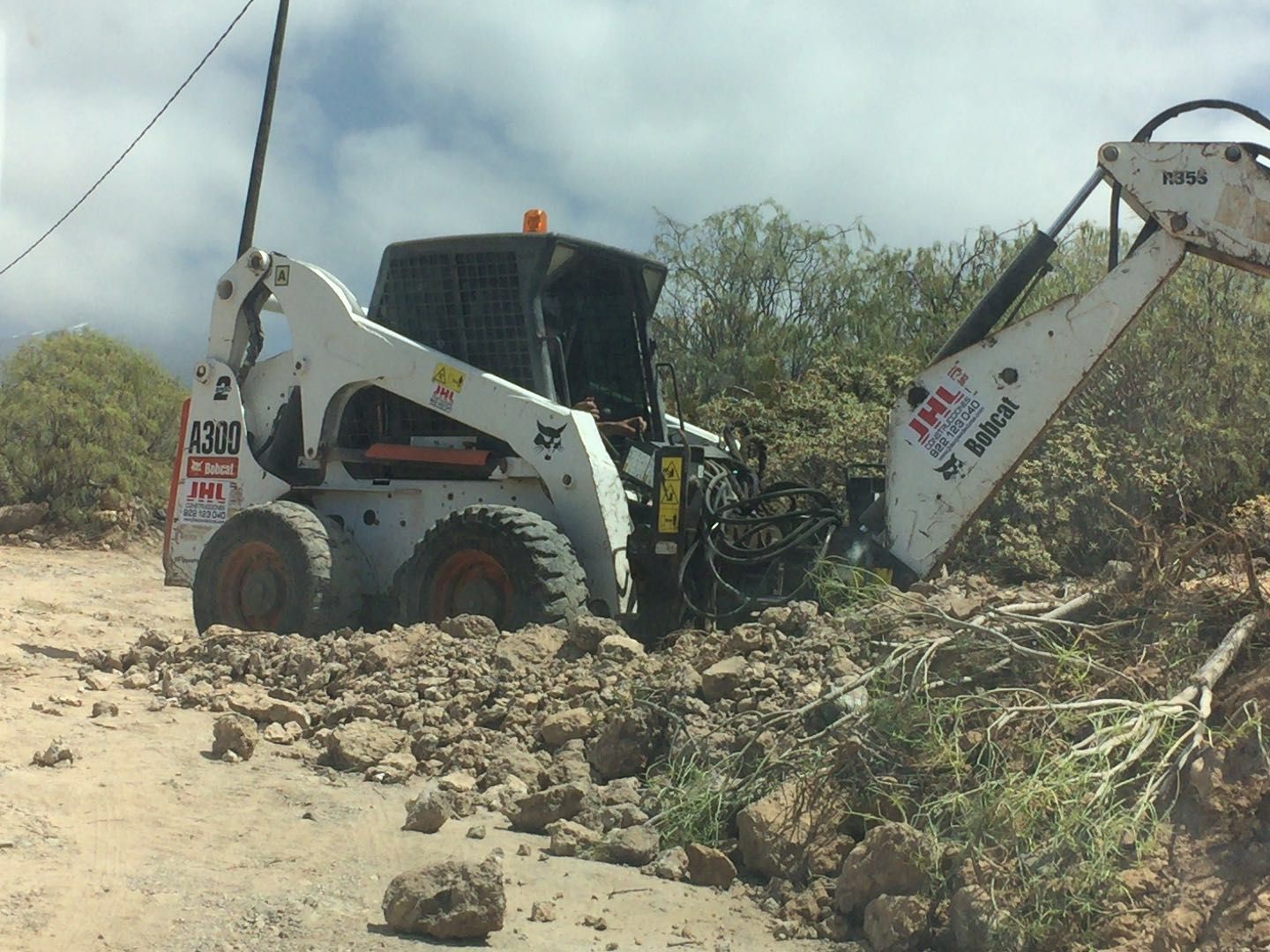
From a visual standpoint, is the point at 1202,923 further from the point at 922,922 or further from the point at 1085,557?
the point at 1085,557

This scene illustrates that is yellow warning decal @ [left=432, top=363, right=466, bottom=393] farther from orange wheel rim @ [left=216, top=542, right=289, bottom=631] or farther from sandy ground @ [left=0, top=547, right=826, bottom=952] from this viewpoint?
sandy ground @ [left=0, top=547, right=826, bottom=952]

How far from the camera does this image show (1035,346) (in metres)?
6.89

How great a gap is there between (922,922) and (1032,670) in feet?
4.00

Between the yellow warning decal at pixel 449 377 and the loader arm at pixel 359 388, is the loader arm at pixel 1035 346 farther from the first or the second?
the yellow warning decal at pixel 449 377

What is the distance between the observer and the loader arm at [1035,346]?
20.9ft

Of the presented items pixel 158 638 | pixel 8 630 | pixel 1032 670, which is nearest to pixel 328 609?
pixel 158 638

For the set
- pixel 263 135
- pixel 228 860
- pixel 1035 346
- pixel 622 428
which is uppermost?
pixel 263 135

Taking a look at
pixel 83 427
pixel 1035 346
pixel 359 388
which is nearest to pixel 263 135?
pixel 83 427

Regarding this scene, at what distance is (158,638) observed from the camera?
808cm

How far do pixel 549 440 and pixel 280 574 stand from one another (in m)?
1.93

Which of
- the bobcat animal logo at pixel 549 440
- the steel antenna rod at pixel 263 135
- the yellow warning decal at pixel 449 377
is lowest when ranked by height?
the bobcat animal logo at pixel 549 440

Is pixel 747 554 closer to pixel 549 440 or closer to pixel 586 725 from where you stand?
pixel 549 440

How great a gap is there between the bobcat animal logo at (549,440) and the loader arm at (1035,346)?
1694 millimetres

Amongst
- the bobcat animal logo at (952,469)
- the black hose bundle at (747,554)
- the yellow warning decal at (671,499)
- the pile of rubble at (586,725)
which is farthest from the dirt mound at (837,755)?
the yellow warning decal at (671,499)
